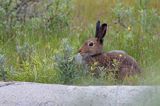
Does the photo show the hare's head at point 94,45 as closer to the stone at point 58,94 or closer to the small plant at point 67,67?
the small plant at point 67,67

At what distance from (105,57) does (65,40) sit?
19.0 inches

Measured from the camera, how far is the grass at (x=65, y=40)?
263 inches

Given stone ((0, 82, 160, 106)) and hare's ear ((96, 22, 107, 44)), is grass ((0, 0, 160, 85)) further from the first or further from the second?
stone ((0, 82, 160, 106))

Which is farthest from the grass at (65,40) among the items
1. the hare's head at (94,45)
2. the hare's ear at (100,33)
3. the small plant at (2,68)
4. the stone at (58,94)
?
the stone at (58,94)

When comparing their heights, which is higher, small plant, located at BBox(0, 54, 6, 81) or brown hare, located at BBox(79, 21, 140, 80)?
small plant, located at BBox(0, 54, 6, 81)

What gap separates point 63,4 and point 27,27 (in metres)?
0.69

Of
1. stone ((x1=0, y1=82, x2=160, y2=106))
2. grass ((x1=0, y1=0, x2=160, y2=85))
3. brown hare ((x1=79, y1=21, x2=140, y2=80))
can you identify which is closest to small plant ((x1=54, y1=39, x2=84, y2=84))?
grass ((x1=0, y1=0, x2=160, y2=85))

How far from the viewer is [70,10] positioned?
1006 cm

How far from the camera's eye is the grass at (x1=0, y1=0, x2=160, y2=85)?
668 centimetres

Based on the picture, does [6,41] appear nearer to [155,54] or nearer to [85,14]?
[155,54]

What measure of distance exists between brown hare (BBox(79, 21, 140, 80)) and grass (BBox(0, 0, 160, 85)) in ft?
0.49

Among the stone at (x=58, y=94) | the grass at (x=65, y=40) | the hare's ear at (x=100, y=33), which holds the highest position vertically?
Result: the stone at (x=58, y=94)

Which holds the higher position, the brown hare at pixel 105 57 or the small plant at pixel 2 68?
the small plant at pixel 2 68

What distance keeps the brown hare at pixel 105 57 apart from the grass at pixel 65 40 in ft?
0.49
